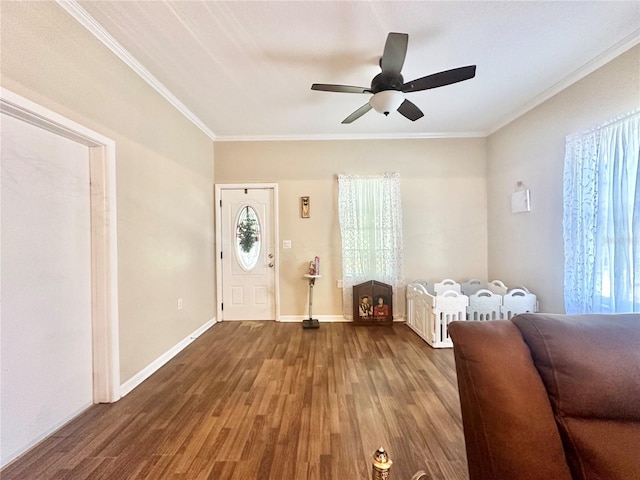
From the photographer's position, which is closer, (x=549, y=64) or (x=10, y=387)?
(x=10, y=387)

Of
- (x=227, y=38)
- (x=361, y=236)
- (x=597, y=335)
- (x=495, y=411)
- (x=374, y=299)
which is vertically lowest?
(x=374, y=299)

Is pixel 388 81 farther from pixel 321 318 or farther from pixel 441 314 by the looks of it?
pixel 321 318

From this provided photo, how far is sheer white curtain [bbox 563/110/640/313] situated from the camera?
209cm

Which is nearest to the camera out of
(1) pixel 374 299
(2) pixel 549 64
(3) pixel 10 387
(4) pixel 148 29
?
(3) pixel 10 387

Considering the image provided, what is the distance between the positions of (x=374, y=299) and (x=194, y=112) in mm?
3367

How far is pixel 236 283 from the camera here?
13.6 ft

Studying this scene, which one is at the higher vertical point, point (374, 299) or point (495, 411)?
point (495, 411)

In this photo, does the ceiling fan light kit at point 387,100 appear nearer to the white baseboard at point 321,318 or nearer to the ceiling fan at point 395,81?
the ceiling fan at point 395,81

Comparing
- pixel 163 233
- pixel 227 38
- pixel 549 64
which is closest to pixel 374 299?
pixel 163 233

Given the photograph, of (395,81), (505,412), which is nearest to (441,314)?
(395,81)

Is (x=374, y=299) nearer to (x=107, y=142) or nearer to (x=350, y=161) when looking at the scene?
(x=350, y=161)

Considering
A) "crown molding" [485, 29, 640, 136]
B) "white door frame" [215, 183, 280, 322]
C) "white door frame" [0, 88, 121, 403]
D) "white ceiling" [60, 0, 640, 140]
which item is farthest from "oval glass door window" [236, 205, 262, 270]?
"crown molding" [485, 29, 640, 136]

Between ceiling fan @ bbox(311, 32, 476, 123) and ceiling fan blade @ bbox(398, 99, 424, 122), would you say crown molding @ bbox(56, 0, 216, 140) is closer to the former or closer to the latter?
ceiling fan @ bbox(311, 32, 476, 123)

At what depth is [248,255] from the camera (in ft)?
13.6
